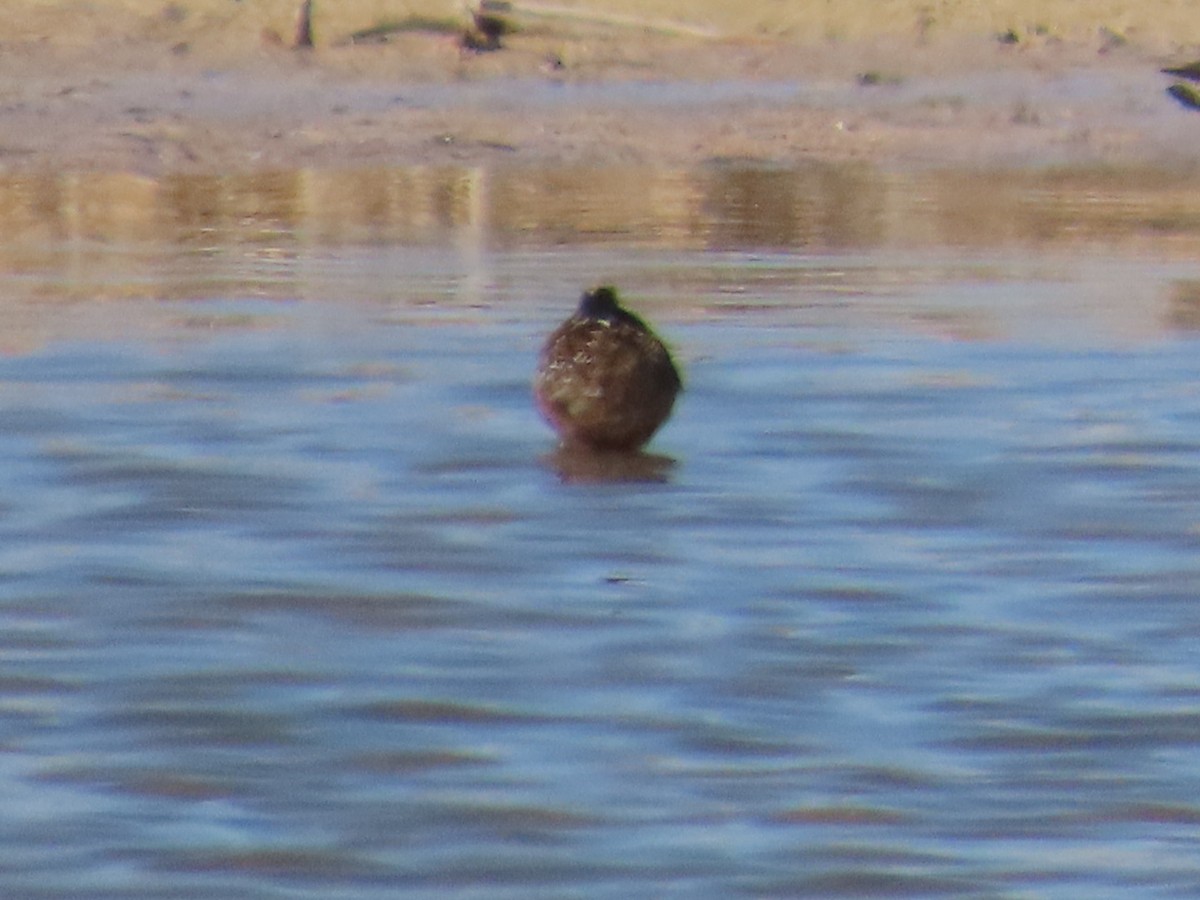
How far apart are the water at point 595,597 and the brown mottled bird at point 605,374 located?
155 mm

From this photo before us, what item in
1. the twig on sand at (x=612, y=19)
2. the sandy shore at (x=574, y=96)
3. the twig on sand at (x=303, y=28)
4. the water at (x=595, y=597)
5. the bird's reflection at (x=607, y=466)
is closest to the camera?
the water at (x=595, y=597)

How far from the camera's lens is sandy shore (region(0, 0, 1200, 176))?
23.0 meters

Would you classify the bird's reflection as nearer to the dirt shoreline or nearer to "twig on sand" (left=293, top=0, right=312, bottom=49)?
the dirt shoreline

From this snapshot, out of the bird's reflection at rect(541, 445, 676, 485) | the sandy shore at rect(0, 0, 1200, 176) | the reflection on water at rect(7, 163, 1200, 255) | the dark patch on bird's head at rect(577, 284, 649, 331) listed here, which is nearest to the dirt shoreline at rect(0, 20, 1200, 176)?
the sandy shore at rect(0, 0, 1200, 176)

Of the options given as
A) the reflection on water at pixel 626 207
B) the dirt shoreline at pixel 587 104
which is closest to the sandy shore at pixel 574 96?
the dirt shoreline at pixel 587 104

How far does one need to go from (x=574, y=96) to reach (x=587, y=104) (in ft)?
1.83

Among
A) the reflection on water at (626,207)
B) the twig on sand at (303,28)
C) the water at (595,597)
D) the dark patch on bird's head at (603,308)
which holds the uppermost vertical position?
the twig on sand at (303,28)

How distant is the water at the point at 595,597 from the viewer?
555cm

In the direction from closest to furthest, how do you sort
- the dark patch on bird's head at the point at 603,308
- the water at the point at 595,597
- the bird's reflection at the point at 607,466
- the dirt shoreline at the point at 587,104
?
the water at the point at 595,597
the bird's reflection at the point at 607,466
the dark patch on bird's head at the point at 603,308
the dirt shoreline at the point at 587,104

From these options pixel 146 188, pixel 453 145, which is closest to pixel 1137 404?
pixel 146 188

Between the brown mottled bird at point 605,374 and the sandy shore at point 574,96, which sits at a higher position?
the sandy shore at point 574,96

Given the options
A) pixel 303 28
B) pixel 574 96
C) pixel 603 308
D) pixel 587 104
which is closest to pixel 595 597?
pixel 603 308

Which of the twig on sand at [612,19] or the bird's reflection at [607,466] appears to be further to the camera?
the twig on sand at [612,19]

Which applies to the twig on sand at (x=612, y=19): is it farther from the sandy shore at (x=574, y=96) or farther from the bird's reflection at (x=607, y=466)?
the bird's reflection at (x=607, y=466)
